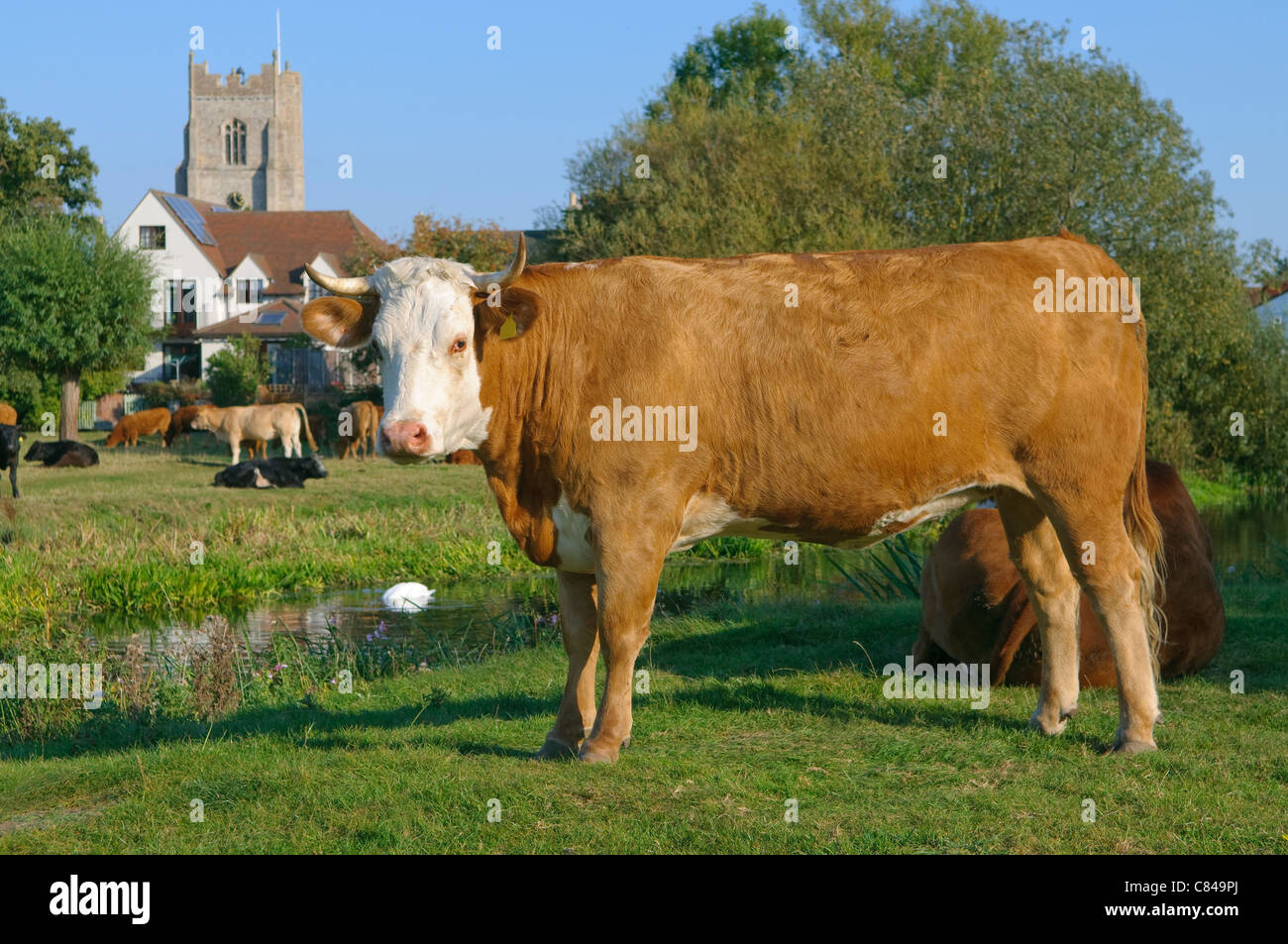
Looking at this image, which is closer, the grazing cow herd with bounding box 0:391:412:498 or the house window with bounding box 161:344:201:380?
the grazing cow herd with bounding box 0:391:412:498

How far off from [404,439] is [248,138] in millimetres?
123647

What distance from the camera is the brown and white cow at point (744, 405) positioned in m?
5.65

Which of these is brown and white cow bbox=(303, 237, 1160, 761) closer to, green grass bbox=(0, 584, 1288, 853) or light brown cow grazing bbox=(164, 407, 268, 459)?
green grass bbox=(0, 584, 1288, 853)

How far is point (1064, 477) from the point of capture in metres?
5.95

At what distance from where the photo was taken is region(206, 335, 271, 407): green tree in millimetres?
47500

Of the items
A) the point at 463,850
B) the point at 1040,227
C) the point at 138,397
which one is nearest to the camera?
the point at 463,850

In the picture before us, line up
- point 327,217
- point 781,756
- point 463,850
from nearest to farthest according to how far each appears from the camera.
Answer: point 463,850, point 781,756, point 327,217

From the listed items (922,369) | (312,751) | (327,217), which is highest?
(327,217)

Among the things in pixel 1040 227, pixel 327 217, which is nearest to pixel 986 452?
pixel 1040 227

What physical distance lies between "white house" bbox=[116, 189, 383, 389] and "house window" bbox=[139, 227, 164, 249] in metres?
0.05

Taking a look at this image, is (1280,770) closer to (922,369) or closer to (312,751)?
(922,369)

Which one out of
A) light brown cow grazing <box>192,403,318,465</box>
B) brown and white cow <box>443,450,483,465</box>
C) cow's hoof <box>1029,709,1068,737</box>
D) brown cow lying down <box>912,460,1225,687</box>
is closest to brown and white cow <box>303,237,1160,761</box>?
cow's hoof <box>1029,709,1068,737</box>

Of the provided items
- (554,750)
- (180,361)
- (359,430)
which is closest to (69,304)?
(359,430)

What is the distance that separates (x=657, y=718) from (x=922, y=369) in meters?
2.36
